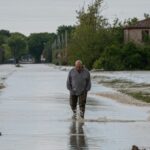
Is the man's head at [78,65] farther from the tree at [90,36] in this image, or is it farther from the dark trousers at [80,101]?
the tree at [90,36]

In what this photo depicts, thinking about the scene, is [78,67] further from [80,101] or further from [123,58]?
[123,58]

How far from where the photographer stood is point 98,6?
96500 mm

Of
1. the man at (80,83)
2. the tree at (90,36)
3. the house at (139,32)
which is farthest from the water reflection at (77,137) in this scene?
the house at (139,32)

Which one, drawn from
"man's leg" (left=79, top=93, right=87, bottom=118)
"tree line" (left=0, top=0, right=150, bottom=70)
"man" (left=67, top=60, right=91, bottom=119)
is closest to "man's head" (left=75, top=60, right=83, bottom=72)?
"man" (left=67, top=60, right=91, bottom=119)

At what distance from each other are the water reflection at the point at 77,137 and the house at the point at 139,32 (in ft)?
265

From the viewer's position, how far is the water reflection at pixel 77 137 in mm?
14716

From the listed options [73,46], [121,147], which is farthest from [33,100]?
[73,46]

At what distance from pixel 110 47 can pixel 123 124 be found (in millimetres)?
68966

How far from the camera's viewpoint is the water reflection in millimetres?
14716

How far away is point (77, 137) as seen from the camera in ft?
54.0

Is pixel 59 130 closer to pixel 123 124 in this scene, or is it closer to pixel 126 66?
pixel 123 124

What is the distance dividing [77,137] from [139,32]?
85655 mm

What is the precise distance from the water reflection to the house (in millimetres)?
80659

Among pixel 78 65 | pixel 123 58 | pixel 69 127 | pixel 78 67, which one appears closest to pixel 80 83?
pixel 78 67
